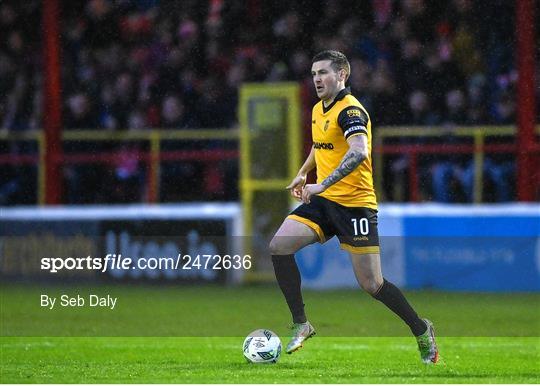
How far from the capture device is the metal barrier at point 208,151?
599 inches

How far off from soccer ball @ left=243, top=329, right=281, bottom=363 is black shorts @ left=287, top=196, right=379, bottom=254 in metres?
0.65

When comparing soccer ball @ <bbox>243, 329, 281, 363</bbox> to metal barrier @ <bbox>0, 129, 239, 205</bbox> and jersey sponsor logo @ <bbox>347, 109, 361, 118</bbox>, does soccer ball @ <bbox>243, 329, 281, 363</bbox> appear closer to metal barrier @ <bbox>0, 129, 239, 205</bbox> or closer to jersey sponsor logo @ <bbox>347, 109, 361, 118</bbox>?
jersey sponsor logo @ <bbox>347, 109, 361, 118</bbox>

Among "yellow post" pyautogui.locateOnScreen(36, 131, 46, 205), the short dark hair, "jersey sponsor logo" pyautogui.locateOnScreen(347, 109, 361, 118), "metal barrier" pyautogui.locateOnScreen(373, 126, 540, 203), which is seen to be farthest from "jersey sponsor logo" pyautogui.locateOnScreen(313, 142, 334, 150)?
"yellow post" pyautogui.locateOnScreen(36, 131, 46, 205)

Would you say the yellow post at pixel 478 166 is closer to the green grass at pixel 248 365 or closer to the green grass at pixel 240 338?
the green grass at pixel 240 338

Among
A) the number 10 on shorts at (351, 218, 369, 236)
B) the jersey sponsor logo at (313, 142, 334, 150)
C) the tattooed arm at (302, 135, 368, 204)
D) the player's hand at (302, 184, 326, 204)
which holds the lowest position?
the number 10 on shorts at (351, 218, 369, 236)

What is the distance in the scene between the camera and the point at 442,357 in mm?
9055

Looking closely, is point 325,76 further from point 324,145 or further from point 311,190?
point 311,190

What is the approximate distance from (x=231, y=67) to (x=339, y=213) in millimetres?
9072

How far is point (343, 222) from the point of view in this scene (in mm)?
8430

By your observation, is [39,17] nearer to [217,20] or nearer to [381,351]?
[217,20]

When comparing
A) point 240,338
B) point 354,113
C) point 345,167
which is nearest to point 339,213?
point 345,167

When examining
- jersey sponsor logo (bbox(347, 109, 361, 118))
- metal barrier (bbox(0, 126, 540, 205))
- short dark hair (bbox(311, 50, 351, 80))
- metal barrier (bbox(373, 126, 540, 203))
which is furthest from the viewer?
metal barrier (bbox(0, 126, 540, 205))

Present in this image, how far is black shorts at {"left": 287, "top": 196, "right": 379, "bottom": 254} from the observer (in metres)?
8.32

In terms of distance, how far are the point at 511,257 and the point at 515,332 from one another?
3348 mm
